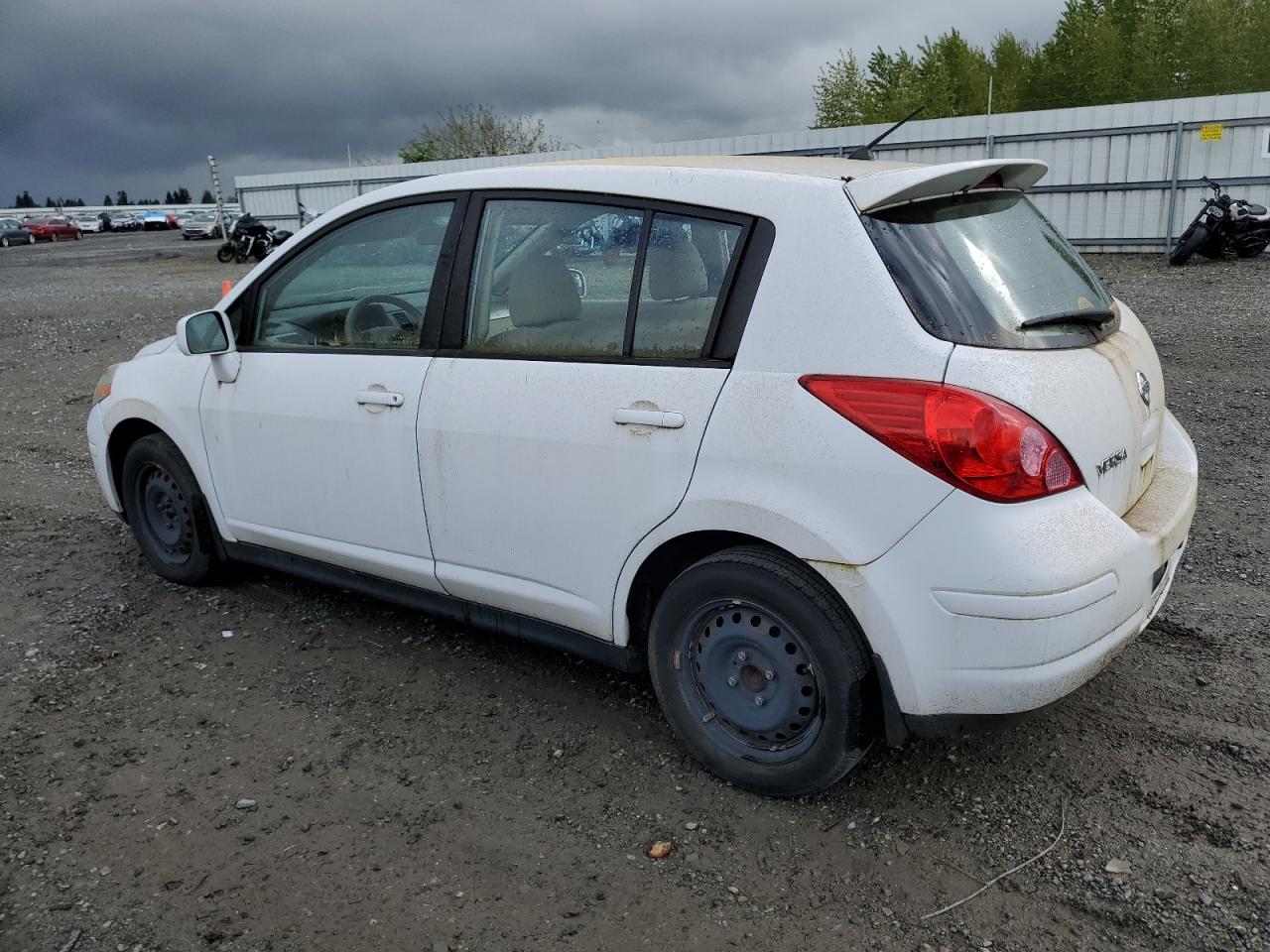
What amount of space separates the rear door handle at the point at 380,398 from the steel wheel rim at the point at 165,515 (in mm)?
1410

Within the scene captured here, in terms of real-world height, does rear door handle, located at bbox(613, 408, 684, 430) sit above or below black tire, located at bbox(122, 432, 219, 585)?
above

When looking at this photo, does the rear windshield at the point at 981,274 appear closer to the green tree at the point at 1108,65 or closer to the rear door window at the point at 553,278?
the rear door window at the point at 553,278

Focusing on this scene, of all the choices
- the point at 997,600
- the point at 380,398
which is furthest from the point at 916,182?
the point at 380,398

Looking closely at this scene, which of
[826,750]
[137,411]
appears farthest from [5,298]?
[826,750]

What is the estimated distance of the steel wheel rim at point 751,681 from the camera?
2943mm

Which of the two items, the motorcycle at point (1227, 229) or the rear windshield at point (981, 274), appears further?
the motorcycle at point (1227, 229)

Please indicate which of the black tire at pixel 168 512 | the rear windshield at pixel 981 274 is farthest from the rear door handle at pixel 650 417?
the black tire at pixel 168 512

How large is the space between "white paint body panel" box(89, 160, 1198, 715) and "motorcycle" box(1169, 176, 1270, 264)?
14.9 meters

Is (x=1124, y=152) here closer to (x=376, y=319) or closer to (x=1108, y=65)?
(x=376, y=319)

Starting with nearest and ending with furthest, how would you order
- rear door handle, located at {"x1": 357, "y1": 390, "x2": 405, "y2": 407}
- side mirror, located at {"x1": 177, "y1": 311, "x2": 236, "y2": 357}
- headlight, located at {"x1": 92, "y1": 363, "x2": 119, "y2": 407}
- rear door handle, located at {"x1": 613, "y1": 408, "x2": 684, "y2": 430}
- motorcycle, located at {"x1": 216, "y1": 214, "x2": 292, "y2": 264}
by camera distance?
rear door handle, located at {"x1": 613, "y1": 408, "x2": 684, "y2": 430} → rear door handle, located at {"x1": 357, "y1": 390, "x2": 405, "y2": 407} → side mirror, located at {"x1": 177, "y1": 311, "x2": 236, "y2": 357} → headlight, located at {"x1": 92, "y1": 363, "x2": 119, "y2": 407} → motorcycle, located at {"x1": 216, "y1": 214, "x2": 292, "y2": 264}

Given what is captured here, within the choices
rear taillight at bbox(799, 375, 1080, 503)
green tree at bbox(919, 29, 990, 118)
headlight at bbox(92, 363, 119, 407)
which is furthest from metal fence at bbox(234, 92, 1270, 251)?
green tree at bbox(919, 29, 990, 118)

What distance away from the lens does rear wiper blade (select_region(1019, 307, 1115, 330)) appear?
9.39 ft

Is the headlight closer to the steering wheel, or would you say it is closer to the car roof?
the steering wheel

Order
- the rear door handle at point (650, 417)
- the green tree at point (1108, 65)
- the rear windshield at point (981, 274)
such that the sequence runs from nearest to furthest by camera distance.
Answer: the rear windshield at point (981, 274) < the rear door handle at point (650, 417) < the green tree at point (1108, 65)
